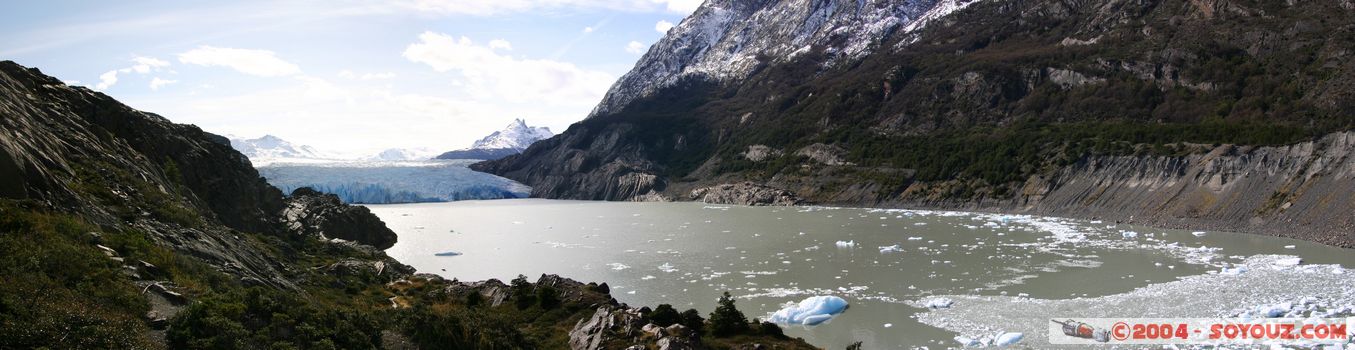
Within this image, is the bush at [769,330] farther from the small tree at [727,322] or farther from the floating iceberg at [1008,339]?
the floating iceberg at [1008,339]

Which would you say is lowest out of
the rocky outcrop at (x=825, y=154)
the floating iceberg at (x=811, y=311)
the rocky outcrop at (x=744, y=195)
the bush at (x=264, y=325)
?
the floating iceberg at (x=811, y=311)

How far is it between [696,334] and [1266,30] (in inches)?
3523

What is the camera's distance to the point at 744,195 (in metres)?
99.0

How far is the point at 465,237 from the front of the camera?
62094 millimetres

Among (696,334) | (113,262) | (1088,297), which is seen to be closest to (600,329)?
(696,334)

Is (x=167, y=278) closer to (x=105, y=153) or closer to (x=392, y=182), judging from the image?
(x=105, y=153)

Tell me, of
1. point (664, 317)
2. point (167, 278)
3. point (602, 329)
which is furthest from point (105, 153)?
point (664, 317)

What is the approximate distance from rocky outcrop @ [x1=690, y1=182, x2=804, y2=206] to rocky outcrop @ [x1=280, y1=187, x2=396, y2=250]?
49.6m

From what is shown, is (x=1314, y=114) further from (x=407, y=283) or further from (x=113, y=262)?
(x=113, y=262)

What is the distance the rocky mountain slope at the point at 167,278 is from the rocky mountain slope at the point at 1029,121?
1737 inches

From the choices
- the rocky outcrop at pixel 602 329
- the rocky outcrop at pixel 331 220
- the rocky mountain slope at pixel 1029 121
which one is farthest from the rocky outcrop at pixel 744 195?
the rocky outcrop at pixel 602 329

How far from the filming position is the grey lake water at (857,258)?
→ 100ft

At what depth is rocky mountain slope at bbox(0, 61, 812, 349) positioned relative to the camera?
478 inches

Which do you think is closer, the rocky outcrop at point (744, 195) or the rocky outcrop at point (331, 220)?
the rocky outcrop at point (331, 220)
